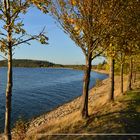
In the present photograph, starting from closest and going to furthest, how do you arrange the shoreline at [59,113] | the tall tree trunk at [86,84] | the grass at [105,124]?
1. the grass at [105,124]
2. the tall tree trunk at [86,84]
3. the shoreline at [59,113]

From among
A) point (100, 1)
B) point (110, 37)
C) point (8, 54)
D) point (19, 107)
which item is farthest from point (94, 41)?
point (19, 107)

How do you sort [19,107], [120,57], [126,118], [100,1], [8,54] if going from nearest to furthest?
1. [8,54]
2. [100,1]
3. [126,118]
4. [120,57]
5. [19,107]

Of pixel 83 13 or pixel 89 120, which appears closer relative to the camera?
pixel 83 13

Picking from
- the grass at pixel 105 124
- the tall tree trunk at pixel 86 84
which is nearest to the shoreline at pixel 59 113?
the grass at pixel 105 124

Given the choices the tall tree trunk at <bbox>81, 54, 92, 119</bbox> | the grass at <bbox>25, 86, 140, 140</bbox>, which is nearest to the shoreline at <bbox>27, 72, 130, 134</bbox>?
the grass at <bbox>25, 86, 140, 140</bbox>

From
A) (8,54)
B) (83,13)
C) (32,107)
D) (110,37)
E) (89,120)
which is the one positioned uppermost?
(83,13)

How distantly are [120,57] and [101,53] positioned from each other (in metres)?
12.3

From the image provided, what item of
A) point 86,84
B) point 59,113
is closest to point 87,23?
point 86,84

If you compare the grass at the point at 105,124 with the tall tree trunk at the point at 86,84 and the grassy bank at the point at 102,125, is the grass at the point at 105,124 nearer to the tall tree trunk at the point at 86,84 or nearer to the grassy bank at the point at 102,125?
the grassy bank at the point at 102,125

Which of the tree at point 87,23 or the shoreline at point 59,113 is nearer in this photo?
A: the tree at point 87,23

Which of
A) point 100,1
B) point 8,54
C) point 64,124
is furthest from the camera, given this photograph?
point 64,124

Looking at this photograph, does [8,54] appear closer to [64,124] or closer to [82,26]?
[82,26]

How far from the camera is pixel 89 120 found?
78.0ft

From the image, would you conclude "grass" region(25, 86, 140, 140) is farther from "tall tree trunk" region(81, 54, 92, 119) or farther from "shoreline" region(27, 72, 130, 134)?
"shoreline" region(27, 72, 130, 134)
